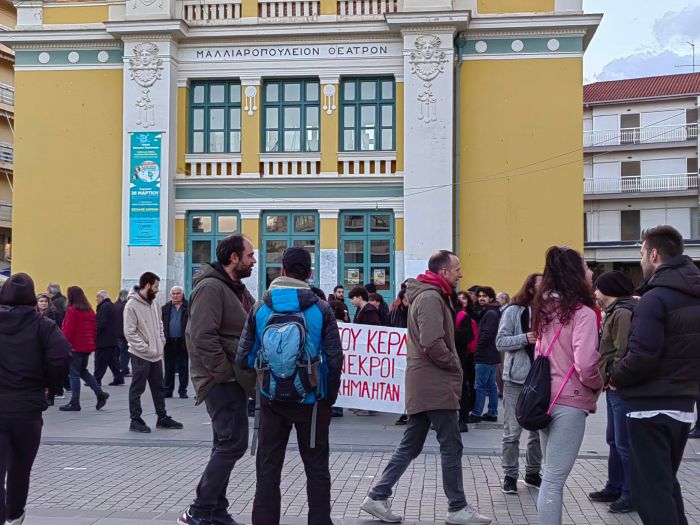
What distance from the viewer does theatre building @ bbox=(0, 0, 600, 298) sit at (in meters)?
24.4

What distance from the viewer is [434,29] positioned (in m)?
24.3

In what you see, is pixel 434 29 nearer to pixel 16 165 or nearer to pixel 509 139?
pixel 509 139

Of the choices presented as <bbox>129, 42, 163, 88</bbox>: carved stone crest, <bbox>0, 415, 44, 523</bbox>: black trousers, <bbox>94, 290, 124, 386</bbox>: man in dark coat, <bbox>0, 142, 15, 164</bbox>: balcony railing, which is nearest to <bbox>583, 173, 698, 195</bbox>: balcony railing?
<bbox>0, 142, 15, 164</bbox>: balcony railing

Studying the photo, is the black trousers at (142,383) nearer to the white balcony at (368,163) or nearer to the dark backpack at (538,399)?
the dark backpack at (538,399)

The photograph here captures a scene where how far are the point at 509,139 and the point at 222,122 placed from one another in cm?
859

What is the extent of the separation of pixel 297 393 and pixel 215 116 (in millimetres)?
21315

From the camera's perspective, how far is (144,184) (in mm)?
25359

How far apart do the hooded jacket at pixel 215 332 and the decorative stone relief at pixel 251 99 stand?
1942cm

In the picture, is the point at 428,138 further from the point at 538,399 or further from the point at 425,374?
the point at 538,399

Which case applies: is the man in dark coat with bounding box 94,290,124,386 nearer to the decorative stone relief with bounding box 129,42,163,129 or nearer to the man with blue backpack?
the decorative stone relief with bounding box 129,42,163,129

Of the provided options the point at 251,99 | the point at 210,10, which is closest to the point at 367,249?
the point at 251,99

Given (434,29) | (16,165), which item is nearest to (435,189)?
(434,29)

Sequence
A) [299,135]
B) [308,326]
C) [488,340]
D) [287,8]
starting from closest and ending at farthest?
[308,326] < [488,340] < [287,8] < [299,135]

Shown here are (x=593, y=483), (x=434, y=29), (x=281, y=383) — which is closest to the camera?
(x=281, y=383)
